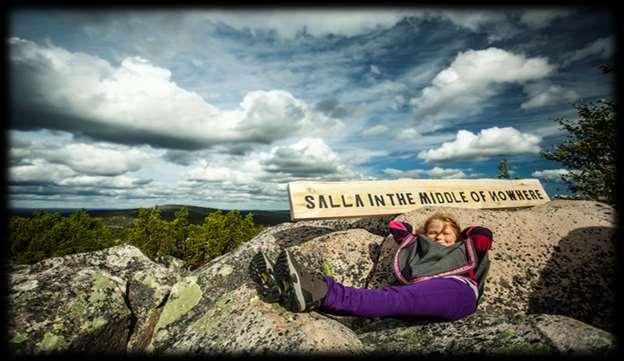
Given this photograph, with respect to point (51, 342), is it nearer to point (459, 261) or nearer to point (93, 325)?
point (93, 325)

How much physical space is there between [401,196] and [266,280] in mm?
4084

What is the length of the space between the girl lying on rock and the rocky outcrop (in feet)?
0.66

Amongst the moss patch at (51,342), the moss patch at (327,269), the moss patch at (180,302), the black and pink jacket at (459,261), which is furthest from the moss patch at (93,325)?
the black and pink jacket at (459,261)

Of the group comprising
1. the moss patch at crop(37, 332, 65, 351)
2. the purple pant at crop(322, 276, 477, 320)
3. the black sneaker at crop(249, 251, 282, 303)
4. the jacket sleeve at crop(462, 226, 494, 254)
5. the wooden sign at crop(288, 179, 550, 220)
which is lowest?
the moss patch at crop(37, 332, 65, 351)

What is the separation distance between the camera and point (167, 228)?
38.2ft

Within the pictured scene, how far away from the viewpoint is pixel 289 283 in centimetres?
357

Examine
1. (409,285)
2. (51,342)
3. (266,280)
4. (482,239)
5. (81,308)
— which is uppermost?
(482,239)

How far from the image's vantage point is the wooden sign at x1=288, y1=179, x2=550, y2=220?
6.00 meters

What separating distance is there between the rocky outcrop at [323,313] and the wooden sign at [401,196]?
0.50 meters

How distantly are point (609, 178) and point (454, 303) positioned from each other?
16.9m

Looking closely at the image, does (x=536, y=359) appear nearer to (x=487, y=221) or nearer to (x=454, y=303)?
(x=454, y=303)

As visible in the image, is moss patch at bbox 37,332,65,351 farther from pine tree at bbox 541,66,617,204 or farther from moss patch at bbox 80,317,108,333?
pine tree at bbox 541,66,617,204

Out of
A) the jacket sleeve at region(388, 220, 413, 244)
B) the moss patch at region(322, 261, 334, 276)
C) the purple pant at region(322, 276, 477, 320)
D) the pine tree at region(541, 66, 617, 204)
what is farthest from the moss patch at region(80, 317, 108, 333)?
the pine tree at region(541, 66, 617, 204)

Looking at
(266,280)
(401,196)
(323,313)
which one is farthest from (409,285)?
(401,196)
